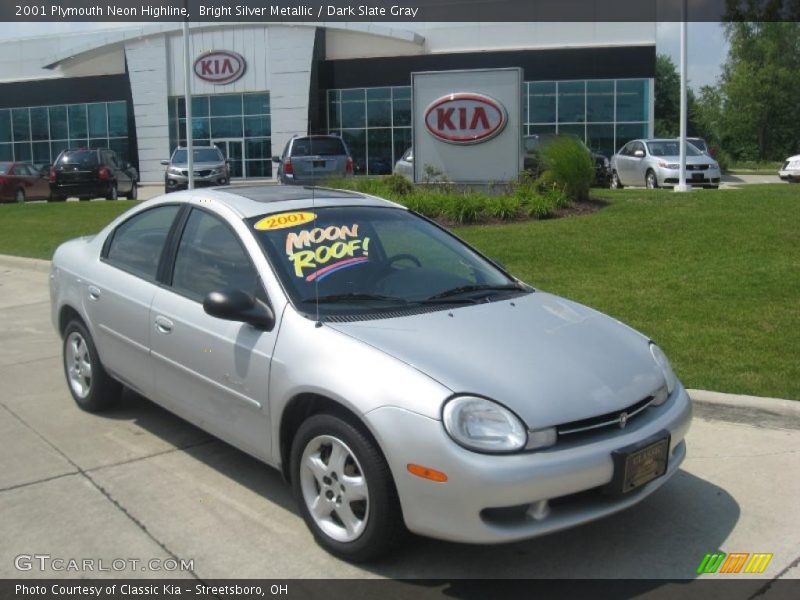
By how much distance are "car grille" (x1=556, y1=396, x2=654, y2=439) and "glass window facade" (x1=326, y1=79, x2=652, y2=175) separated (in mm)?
35413

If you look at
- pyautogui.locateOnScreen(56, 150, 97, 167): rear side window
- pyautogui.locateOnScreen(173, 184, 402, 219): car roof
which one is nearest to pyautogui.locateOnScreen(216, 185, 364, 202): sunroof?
pyautogui.locateOnScreen(173, 184, 402, 219): car roof

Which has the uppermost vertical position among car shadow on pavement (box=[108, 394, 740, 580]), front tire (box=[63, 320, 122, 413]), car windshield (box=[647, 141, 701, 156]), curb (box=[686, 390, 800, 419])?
car windshield (box=[647, 141, 701, 156])

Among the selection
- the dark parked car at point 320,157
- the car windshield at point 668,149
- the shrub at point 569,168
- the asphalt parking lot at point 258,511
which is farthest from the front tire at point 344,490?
the car windshield at point 668,149

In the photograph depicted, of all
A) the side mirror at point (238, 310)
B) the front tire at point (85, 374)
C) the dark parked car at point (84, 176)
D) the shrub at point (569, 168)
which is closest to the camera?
the side mirror at point (238, 310)

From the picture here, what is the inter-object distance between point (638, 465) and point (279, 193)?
2.65m

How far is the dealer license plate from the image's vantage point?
11.4ft

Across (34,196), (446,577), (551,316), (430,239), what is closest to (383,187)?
(430,239)

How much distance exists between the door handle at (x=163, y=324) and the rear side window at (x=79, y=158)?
2189 cm

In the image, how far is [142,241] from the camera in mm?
5402

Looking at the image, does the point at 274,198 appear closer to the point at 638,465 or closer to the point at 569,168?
the point at 638,465

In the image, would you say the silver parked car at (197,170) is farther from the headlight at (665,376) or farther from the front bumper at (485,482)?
the front bumper at (485,482)

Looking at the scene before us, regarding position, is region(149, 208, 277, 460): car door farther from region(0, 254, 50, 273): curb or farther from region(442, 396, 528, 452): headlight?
region(0, 254, 50, 273): curb

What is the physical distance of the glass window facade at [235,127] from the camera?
42.8 metres

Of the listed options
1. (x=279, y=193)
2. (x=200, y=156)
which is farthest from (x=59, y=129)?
(x=279, y=193)
